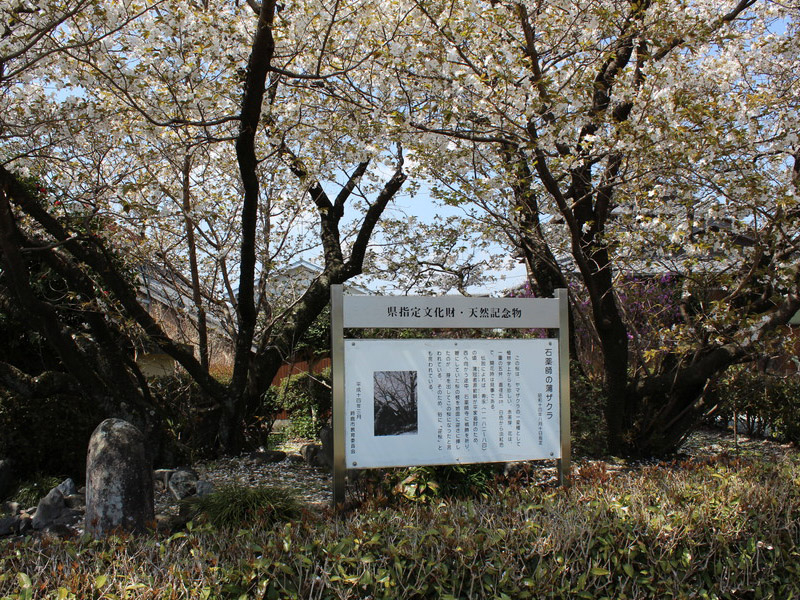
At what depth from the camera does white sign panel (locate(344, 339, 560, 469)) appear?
4133 mm

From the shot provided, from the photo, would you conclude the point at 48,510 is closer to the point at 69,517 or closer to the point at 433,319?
the point at 69,517

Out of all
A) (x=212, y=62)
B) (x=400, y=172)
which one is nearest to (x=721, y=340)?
(x=400, y=172)

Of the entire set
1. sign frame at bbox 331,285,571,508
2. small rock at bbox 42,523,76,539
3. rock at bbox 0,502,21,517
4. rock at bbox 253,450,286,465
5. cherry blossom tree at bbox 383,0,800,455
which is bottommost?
small rock at bbox 42,523,76,539

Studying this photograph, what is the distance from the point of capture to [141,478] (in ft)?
12.3

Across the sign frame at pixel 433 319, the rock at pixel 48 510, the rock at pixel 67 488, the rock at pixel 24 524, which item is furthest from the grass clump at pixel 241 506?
the rock at pixel 67 488

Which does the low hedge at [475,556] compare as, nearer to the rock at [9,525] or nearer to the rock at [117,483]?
the rock at [117,483]

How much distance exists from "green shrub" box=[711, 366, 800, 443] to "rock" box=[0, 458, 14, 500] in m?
6.32

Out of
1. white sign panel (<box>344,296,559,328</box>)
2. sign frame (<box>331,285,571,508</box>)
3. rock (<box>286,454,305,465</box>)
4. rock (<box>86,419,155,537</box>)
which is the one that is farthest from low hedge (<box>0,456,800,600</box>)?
rock (<box>286,454,305,465</box>)

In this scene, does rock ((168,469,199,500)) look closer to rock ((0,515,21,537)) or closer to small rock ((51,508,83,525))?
small rock ((51,508,83,525))

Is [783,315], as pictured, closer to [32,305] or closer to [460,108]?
[460,108]

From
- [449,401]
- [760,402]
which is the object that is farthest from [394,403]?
[760,402]

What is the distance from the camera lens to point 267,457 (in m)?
6.42

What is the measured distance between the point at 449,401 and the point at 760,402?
527 centimetres

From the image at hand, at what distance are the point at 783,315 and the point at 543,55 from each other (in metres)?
3.08
